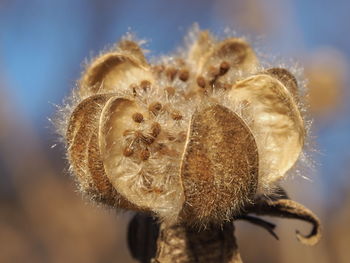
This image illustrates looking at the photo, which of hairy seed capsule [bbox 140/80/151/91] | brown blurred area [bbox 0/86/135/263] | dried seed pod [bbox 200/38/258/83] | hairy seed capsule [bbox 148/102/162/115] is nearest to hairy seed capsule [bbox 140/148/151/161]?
hairy seed capsule [bbox 148/102/162/115]

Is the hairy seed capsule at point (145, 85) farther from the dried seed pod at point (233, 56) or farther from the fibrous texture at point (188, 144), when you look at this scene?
the dried seed pod at point (233, 56)

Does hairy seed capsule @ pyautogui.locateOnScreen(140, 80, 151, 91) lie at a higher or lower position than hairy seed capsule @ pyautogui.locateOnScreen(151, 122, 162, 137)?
higher

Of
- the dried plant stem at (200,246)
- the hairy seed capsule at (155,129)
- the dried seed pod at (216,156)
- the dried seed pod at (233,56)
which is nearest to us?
the dried seed pod at (216,156)

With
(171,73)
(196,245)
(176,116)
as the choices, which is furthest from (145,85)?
(196,245)

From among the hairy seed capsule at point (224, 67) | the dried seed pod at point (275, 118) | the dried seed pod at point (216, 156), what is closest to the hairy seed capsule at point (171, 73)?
the hairy seed capsule at point (224, 67)

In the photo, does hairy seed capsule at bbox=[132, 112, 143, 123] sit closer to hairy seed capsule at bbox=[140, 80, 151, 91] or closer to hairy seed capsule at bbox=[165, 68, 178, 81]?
hairy seed capsule at bbox=[140, 80, 151, 91]

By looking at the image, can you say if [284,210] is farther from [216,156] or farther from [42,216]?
[42,216]

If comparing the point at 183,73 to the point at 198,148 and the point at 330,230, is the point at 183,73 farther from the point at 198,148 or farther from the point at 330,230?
the point at 330,230

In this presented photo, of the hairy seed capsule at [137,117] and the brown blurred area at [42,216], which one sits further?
the brown blurred area at [42,216]
